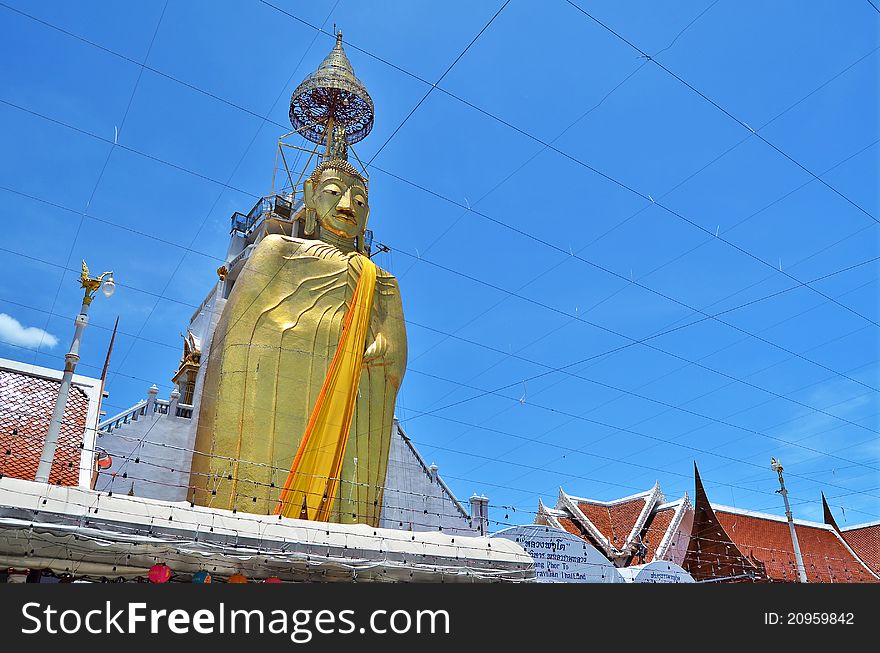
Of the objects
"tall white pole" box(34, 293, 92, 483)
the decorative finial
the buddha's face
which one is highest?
the decorative finial

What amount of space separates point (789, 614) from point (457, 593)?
462 centimetres

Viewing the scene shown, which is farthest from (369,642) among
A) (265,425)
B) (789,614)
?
(265,425)

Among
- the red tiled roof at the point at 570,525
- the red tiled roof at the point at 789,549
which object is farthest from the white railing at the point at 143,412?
the red tiled roof at the point at 789,549

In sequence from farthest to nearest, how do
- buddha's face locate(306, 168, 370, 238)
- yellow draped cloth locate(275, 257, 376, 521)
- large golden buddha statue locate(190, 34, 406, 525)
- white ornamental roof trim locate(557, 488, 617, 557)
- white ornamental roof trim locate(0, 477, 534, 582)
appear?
white ornamental roof trim locate(557, 488, 617, 557), buddha's face locate(306, 168, 370, 238), large golden buddha statue locate(190, 34, 406, 525), yellow draped cloth locate(275, 257, 376, 521), white ornamental roof trim locate(0, 477, 534, 582)

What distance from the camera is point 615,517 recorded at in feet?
84.8

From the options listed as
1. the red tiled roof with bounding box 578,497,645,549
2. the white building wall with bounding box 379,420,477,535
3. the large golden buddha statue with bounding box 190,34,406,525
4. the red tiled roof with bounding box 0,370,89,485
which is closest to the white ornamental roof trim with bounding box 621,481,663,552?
the red tiled roof with bounding box 578,497,645,549

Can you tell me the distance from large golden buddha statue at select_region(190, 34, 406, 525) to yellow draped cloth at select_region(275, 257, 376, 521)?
2 cm

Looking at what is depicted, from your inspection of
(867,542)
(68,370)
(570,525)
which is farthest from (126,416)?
(867,542)

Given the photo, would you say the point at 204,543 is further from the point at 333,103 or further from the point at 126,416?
the point at 333,103

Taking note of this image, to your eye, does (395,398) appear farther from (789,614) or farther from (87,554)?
(789,614)

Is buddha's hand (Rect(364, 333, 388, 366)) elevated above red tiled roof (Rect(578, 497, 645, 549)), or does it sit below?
above

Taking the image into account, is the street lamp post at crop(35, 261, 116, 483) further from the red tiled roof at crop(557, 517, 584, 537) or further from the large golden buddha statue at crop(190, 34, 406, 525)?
the red tiled roof at crop(557, 517, 584, 537)

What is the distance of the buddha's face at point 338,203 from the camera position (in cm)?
1609

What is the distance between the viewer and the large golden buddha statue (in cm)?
1320
